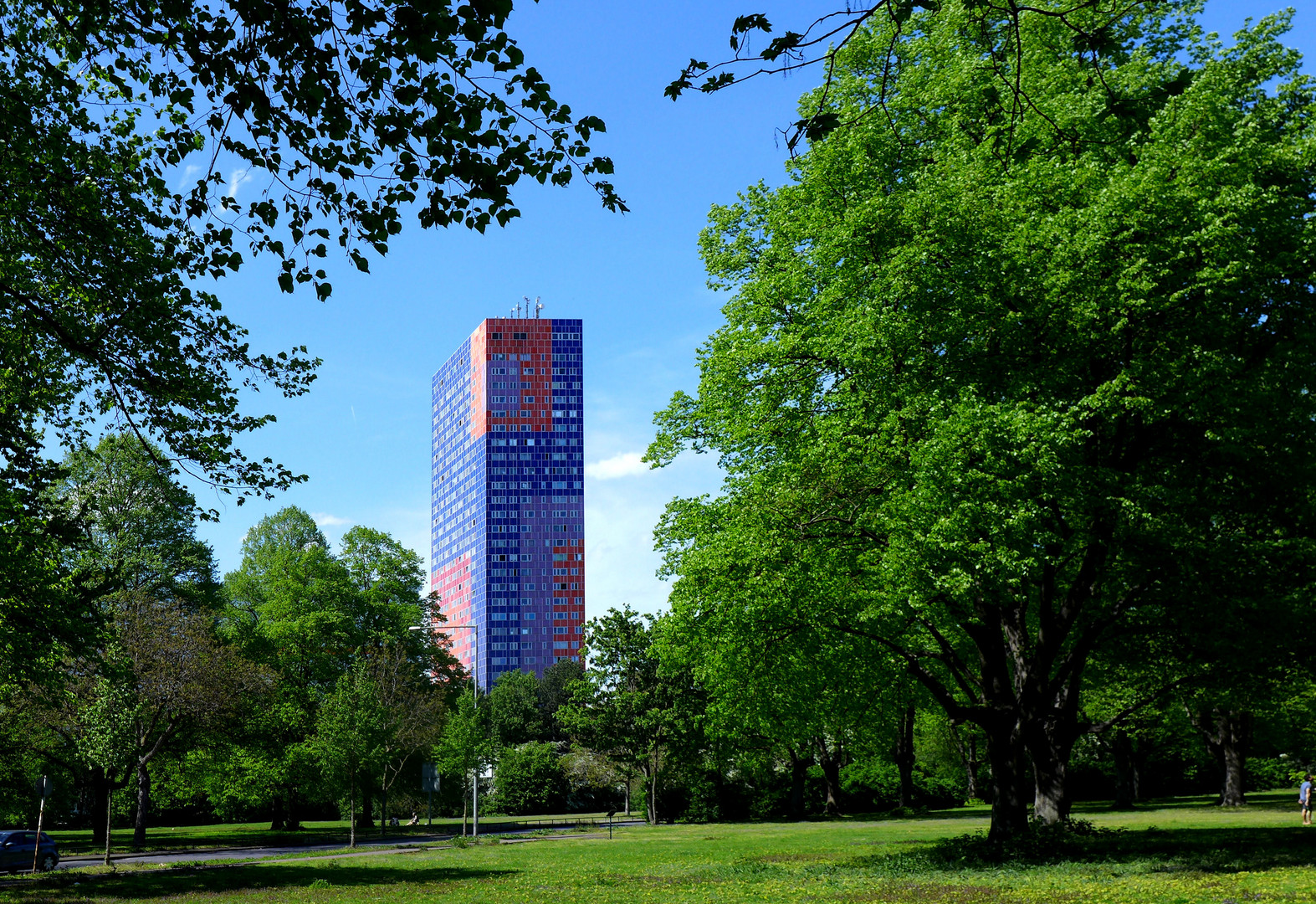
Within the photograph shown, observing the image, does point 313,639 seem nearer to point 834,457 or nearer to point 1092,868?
point 834,457

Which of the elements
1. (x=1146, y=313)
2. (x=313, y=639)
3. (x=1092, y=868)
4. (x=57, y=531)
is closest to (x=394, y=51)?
(x=57, y=531)

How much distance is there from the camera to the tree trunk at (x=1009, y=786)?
21.1m

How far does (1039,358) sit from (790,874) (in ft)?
38.3

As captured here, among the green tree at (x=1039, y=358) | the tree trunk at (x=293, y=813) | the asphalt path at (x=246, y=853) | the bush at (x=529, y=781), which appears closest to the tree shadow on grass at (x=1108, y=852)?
the green tree at (x=1039, y=358)

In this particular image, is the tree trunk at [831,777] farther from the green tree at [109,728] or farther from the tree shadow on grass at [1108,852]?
the green tree at [109,728]

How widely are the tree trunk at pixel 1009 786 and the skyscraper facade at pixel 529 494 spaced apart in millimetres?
150956

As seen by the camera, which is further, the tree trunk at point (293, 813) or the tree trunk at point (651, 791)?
the tree trunk at point (651, 791)

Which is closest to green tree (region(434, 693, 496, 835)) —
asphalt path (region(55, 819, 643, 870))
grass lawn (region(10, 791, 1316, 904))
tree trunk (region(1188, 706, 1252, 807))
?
asphalt path (region(55, 819, 643, 870))

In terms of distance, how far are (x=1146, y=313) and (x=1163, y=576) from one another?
5.57 m

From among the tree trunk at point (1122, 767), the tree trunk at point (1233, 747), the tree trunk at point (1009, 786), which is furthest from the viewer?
the tree trunk at point (1122, 767)

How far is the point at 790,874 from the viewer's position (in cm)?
1961

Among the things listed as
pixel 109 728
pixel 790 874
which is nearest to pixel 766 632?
pixel 790 874

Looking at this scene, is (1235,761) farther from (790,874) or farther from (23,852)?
(23,852)

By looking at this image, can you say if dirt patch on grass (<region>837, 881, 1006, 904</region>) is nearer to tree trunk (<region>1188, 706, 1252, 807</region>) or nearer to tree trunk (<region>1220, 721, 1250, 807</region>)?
tree trunk (<region>1188, 706, 1252, 807</region>)
